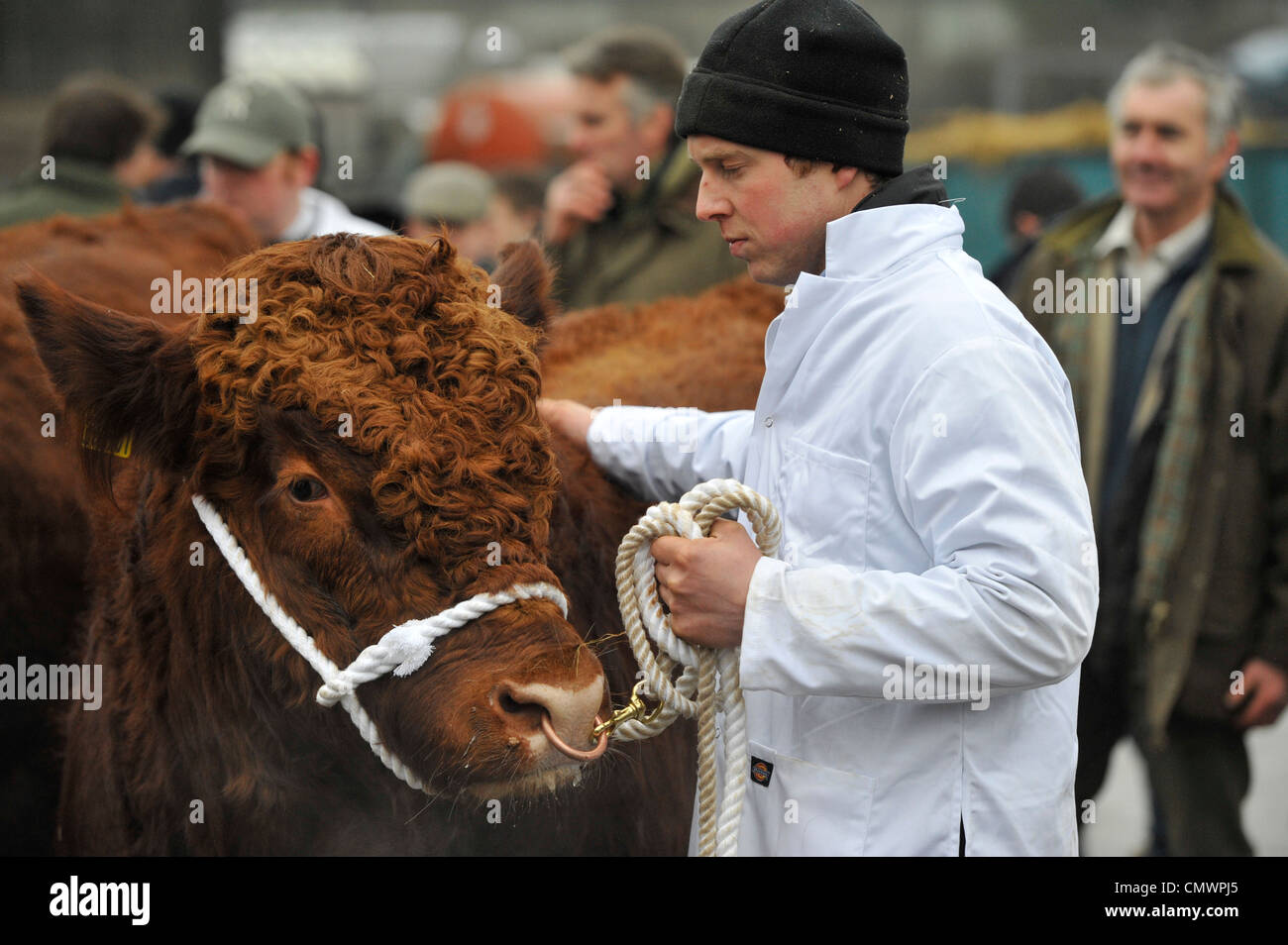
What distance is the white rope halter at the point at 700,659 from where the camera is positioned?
2.29 m

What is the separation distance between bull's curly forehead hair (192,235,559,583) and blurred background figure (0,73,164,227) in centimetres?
427

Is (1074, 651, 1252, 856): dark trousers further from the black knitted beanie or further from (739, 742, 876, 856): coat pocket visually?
the black knitted beanie

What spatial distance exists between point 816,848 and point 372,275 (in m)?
1.33

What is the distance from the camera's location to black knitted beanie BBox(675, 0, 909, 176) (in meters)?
2.31

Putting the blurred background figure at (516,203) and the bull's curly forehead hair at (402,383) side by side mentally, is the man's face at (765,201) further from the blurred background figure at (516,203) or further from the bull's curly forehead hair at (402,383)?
the blurred background figure at (516,203)

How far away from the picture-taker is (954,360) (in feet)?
7.02

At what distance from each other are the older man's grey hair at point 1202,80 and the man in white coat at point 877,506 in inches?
123

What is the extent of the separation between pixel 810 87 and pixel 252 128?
4.21 meters

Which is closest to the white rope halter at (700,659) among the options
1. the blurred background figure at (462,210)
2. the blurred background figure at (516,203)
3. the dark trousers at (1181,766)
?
the dark trousers at (1181,766)

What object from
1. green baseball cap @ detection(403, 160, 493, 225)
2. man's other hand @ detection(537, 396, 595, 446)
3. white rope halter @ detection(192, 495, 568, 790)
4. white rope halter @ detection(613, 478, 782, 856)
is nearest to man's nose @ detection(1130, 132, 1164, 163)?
man's other hand @ detection(537, 396, 595, 446)

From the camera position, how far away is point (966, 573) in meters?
2.05

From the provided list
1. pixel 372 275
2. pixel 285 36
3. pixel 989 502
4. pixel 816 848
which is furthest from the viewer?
pixel 285 36

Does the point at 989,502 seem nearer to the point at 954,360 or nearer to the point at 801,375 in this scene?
the point at 954,360

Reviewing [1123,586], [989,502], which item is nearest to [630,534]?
[989,502]
